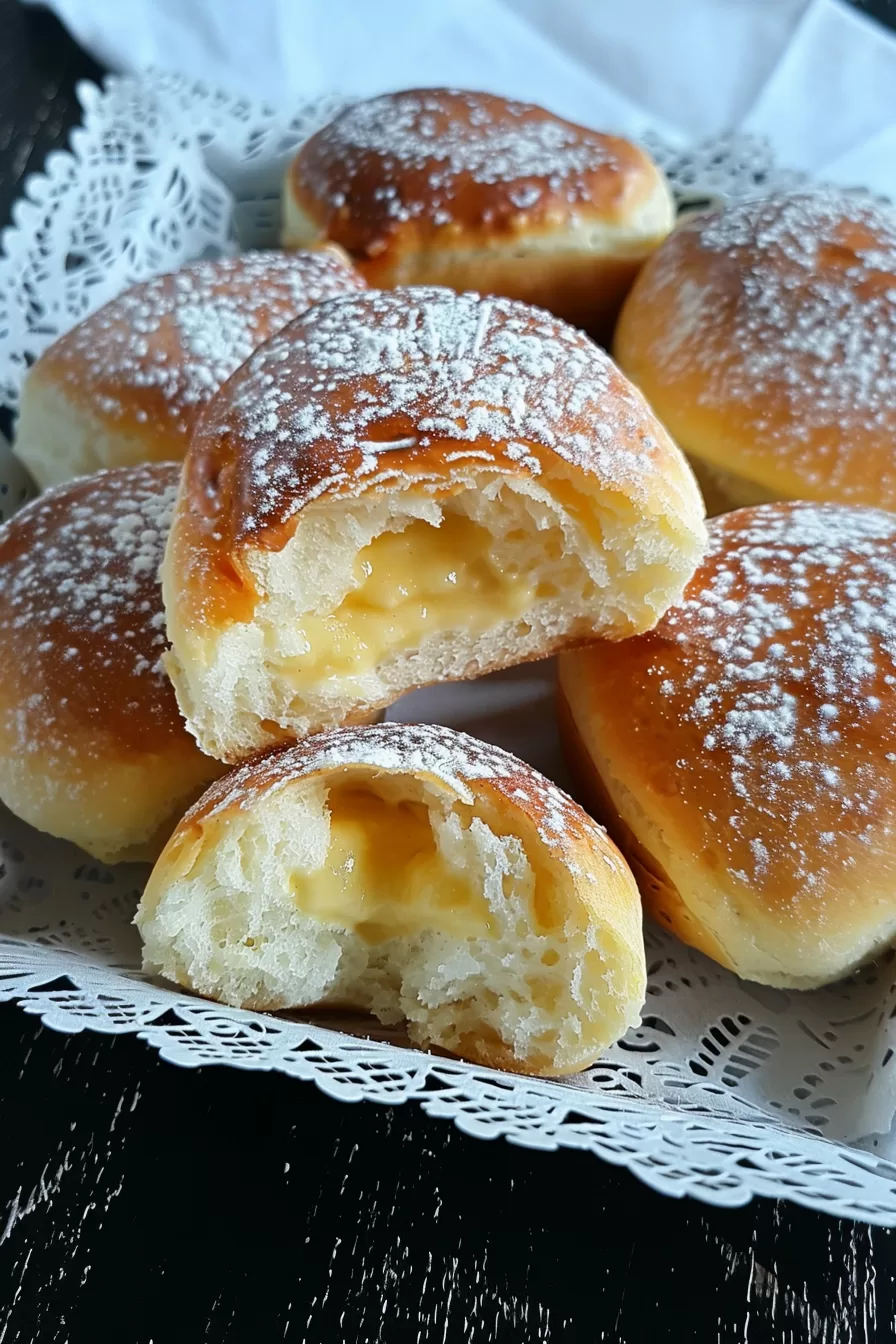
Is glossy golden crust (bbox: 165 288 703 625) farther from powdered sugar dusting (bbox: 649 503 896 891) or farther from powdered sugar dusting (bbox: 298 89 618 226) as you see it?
powdered sugar dusting (bbox: 298 89 618 226)

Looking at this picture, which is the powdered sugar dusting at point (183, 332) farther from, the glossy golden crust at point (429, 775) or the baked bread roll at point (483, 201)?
the glossy golden crust at point (429, 775)

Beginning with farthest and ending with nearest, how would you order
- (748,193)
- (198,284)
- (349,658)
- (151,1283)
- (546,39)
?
(546,39), (748,193), (198,284), (349,658), (151,1283)

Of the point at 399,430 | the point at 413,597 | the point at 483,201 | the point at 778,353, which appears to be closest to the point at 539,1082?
the point at 413,597

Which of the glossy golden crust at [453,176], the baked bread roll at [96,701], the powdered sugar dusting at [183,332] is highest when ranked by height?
the glossy golden crust at [453,176]

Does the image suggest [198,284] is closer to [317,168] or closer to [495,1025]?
[317,168]

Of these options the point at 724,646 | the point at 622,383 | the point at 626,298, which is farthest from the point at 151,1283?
the point at 626,298

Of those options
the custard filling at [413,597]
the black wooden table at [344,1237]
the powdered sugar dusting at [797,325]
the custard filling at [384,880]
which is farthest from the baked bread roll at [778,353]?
the black wooden table at [344,1237]
